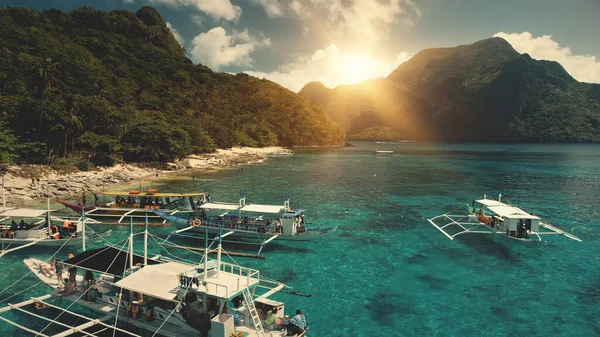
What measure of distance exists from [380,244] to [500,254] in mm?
11188

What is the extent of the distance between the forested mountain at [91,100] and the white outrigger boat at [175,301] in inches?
1914

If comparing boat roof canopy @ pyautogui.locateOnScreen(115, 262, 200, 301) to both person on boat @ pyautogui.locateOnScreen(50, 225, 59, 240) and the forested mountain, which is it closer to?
person on boat @ pyautogui.locateOnScreen(50, 225, 59, 240)

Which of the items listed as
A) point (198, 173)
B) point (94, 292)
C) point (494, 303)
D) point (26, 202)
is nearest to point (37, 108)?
point (26, 202)

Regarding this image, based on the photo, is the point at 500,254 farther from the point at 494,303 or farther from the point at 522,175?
the point at 522,175

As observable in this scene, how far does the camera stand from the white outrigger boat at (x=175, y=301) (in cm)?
1566

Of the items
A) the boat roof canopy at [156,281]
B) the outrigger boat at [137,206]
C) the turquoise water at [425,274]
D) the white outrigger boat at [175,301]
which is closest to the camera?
the white outrigger boat at [175,301]

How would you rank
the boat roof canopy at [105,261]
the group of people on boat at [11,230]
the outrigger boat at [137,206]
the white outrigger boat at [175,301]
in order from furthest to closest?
1. the outrigger boat at [137,206]
2. the group of people on boat at [11,230]
3. the boat roof canopy at [105,261]
4. the white outrigger boat at [175,301]

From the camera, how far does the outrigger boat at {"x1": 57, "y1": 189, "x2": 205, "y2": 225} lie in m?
40.7

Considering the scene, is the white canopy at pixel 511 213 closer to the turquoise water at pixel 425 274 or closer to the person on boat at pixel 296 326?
the turquoise water at pixel 425 274

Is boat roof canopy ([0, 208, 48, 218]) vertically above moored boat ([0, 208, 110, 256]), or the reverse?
boat roof canopy ([0, 208, 48, 218])

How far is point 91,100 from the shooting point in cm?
7675

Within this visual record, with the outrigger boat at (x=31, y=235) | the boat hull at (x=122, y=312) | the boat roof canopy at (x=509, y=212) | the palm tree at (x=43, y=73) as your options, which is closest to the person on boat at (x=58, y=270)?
the boat hull at (x=122, y=312)

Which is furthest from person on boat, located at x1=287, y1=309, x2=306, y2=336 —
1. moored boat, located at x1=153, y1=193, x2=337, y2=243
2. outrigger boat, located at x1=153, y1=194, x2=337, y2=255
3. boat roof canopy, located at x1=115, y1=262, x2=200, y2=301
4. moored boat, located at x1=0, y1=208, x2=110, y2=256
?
moored boat, located at x1=0, y1=208, x2=110, y2=256

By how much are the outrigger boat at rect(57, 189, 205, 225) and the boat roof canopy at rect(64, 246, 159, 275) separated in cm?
1931
